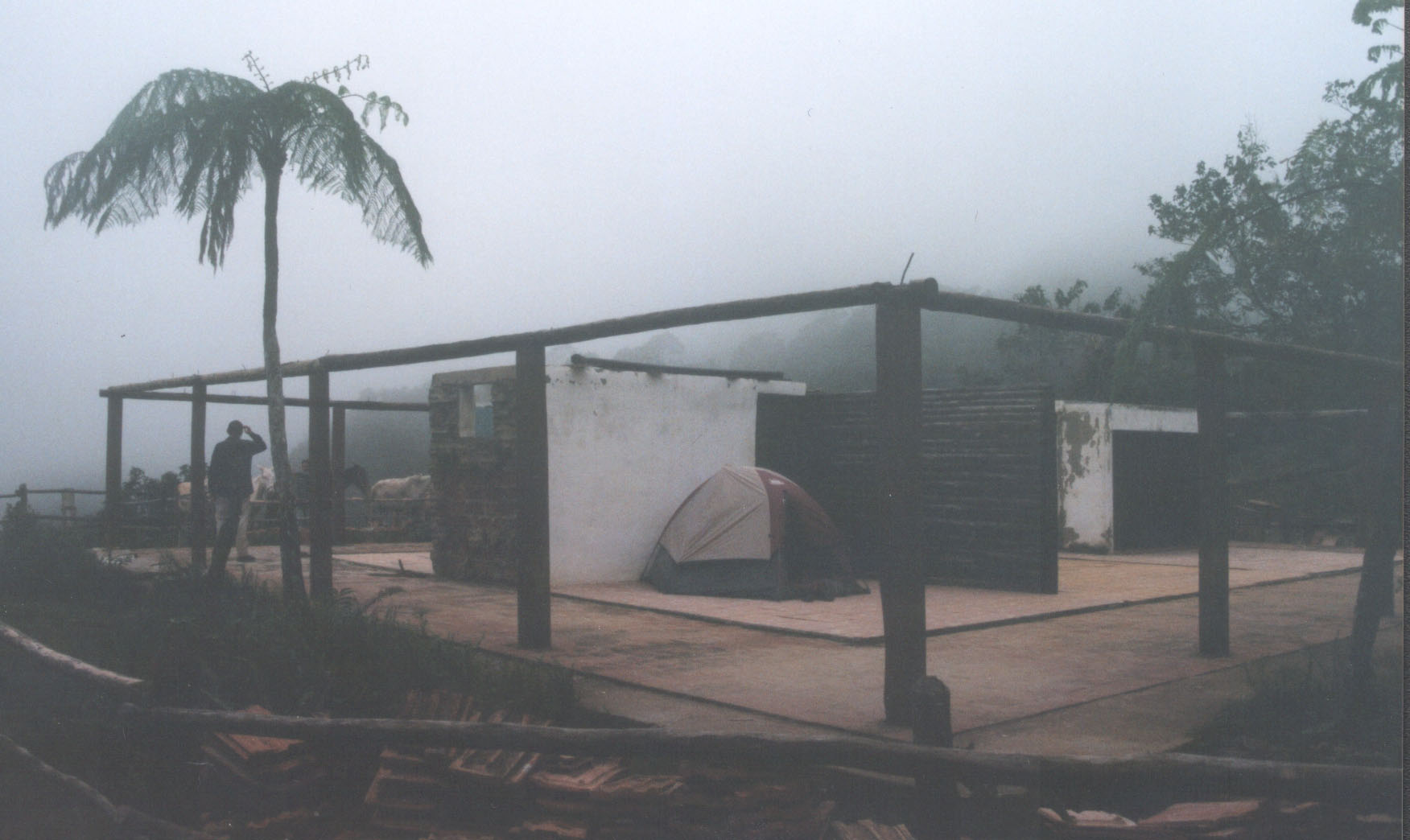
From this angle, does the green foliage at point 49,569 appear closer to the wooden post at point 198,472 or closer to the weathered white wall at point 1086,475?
the wooden post at point 198,472

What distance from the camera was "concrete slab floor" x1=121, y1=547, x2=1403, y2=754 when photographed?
17.3 ft

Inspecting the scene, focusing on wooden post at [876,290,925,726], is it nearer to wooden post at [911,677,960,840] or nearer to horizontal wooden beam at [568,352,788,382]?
wooden post at [911,677,960,840]

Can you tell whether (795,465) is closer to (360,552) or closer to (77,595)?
(360,552)

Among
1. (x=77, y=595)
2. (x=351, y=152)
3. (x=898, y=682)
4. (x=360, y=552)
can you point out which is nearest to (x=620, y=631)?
(x=898, y=682)

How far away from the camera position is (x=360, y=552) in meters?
15.2

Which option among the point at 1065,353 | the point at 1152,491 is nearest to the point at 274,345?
the point at 1152,491

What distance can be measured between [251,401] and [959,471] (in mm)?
8386

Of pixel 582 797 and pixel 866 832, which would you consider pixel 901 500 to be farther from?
pixel 582 797

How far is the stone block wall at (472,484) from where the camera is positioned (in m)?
11.8

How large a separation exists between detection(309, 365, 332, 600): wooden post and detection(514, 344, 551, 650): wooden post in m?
1.92

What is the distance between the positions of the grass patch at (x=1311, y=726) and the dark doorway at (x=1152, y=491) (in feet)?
38.0

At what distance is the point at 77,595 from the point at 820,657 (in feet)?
22.5

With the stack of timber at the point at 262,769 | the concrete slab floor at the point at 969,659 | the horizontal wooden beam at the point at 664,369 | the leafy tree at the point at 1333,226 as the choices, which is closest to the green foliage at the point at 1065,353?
the horizontal wooden beam at the point at 664,369

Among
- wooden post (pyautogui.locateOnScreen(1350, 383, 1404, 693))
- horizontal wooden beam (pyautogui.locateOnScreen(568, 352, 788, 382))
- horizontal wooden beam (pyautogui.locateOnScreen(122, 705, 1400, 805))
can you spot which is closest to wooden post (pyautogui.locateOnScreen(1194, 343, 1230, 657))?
wooden post (pyautogui.locateOnScreen(1350, 383, 1404, 693))
